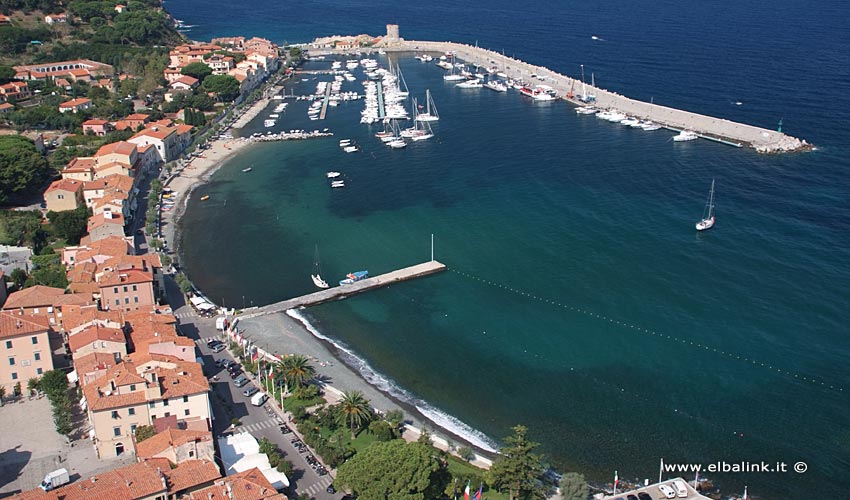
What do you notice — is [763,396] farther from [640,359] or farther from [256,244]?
[256,244]

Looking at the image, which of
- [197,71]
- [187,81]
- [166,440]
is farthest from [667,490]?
[197,71]

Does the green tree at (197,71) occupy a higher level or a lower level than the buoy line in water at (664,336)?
higher

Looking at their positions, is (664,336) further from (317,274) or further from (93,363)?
(93,363)

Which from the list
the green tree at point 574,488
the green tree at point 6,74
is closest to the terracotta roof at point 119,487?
the green tree at point 574,488

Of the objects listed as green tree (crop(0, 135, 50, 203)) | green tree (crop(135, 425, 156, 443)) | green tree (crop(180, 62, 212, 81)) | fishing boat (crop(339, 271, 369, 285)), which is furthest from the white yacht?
green tree (crop(135, 425, 156, 443))

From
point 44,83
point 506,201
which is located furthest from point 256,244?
point 44,83

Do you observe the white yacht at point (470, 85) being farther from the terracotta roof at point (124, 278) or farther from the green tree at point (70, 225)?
the terracotta roof at point (124, 278)
